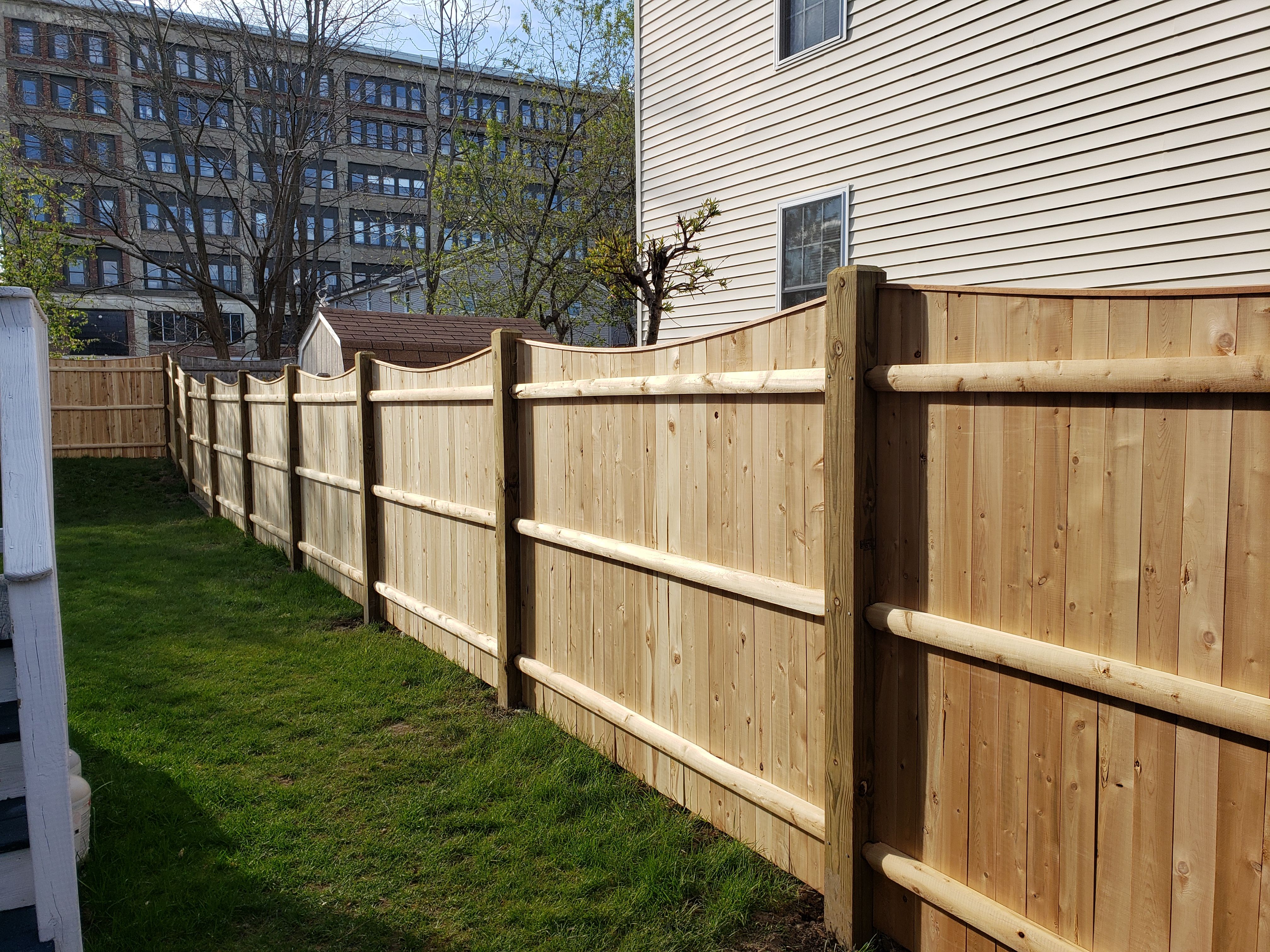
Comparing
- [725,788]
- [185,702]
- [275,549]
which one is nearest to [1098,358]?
[725,788]

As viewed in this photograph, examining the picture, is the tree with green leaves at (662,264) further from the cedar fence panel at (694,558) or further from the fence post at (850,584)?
the fence post at (850,584)

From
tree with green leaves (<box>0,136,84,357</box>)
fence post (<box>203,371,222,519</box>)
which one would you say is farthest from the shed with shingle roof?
tree with green leaves (<box>0,136,84,357</box>)

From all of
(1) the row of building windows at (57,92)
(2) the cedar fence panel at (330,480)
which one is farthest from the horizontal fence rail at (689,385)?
(1) the row of building windows at (57,92)

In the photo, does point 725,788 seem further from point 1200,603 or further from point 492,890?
point 1200,603

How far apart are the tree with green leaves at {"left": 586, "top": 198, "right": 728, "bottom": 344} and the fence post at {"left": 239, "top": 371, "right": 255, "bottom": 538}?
4.38 meters

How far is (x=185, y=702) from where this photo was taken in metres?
5.54

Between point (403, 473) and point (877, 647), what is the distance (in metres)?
4.51

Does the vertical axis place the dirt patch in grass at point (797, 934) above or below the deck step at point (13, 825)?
below

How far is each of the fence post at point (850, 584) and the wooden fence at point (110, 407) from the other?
726 inches

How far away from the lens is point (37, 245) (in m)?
20.0

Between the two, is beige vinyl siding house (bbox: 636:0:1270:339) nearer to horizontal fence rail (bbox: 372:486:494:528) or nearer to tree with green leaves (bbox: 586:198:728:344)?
tree with green leaves (bbox: 586:198:728:344)

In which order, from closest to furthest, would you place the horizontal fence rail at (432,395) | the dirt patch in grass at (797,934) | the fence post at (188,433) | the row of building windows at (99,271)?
the dirt patch in grass at (797,934) → the horizontal fence rail at (432,395) → the fence post at (188,433) → the row of building windows at (99,271)

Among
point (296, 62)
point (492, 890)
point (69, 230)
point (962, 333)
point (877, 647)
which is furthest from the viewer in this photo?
point (69, 230)

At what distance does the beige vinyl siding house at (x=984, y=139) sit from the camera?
6379 mm
